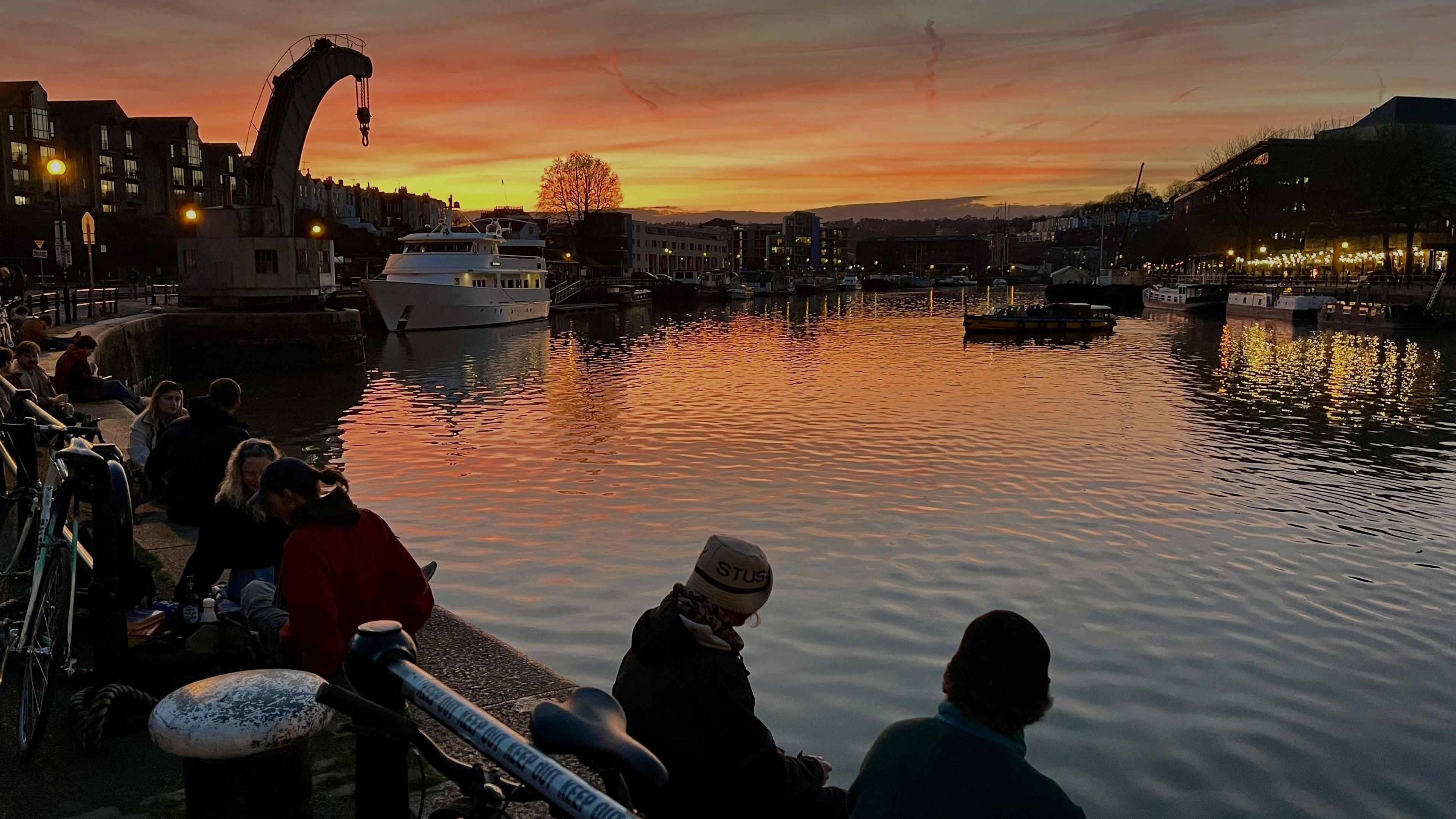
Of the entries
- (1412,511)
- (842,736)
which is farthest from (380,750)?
(1412,511)

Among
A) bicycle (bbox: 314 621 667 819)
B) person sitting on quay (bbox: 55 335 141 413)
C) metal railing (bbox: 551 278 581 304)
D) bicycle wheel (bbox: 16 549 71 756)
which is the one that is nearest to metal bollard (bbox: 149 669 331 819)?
bicycle (bbox: 314 621 667 819)

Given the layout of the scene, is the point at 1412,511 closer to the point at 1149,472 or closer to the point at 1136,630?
the point at 1149,472

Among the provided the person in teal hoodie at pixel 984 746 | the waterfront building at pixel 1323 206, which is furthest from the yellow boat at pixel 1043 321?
the person in teal hoodie at pixel 984 746

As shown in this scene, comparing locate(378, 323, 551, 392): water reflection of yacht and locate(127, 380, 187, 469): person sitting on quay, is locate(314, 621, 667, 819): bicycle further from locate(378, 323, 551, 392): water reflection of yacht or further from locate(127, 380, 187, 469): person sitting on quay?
locate(378, 323, 551, 392): water reflection of yacht

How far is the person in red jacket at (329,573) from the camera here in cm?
481

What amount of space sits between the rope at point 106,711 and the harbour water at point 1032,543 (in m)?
3.93

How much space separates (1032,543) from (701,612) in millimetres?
9524

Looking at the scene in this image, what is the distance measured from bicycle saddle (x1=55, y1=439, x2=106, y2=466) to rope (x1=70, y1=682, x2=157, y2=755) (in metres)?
1.01

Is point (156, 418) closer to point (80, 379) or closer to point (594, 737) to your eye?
point (80, 379)

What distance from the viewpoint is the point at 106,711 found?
15.4ft

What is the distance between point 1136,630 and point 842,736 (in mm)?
3522

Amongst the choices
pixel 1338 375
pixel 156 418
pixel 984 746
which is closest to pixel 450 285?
pixel 1338 375

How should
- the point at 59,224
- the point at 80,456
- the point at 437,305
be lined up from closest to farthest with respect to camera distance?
the point at 80,456, the point at 59,224, the point at 437,305

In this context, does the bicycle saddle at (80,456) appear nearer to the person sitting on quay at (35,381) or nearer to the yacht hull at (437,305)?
the person sitting on quay at (35,381)
